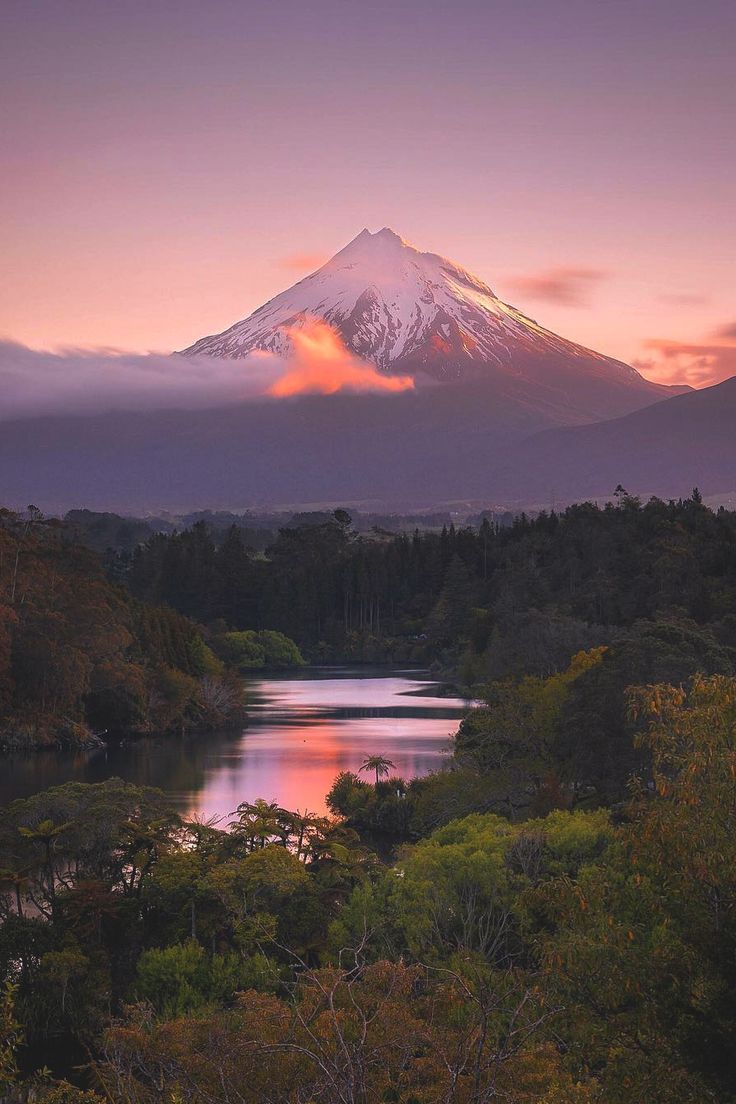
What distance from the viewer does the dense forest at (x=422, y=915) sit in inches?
348

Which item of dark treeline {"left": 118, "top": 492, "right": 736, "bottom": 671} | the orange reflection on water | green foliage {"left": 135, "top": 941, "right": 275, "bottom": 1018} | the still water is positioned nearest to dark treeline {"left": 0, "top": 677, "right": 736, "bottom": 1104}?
green foliage {"left": 135, "top": 941, "right": 275, "bottom": 1018}

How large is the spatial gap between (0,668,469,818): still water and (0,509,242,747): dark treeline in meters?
1.98

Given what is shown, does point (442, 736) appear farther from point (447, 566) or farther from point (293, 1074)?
point (447, 566)

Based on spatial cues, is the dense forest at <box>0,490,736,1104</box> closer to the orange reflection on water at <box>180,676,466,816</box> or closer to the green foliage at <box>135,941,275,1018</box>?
the green foliage at <box>135,941,275,1018</box>

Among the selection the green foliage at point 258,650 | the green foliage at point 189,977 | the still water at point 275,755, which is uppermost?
the green foliage at point 258,650

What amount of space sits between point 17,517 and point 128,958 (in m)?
49.9

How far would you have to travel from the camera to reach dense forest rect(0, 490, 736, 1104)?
29.0 feet

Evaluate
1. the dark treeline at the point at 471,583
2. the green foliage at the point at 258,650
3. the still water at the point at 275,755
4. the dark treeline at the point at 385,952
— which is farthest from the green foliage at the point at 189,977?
the green foliage at the point at 258,650

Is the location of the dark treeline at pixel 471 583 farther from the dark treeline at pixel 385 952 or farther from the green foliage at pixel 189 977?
the green foliage at pixel 189 977

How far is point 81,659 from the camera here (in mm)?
51562

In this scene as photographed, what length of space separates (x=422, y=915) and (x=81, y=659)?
119 feet

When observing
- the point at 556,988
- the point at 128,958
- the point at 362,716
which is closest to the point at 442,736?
the point at 362,716

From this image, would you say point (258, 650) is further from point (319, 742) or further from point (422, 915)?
point (422, 915)

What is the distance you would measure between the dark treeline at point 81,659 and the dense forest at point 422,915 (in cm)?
28
